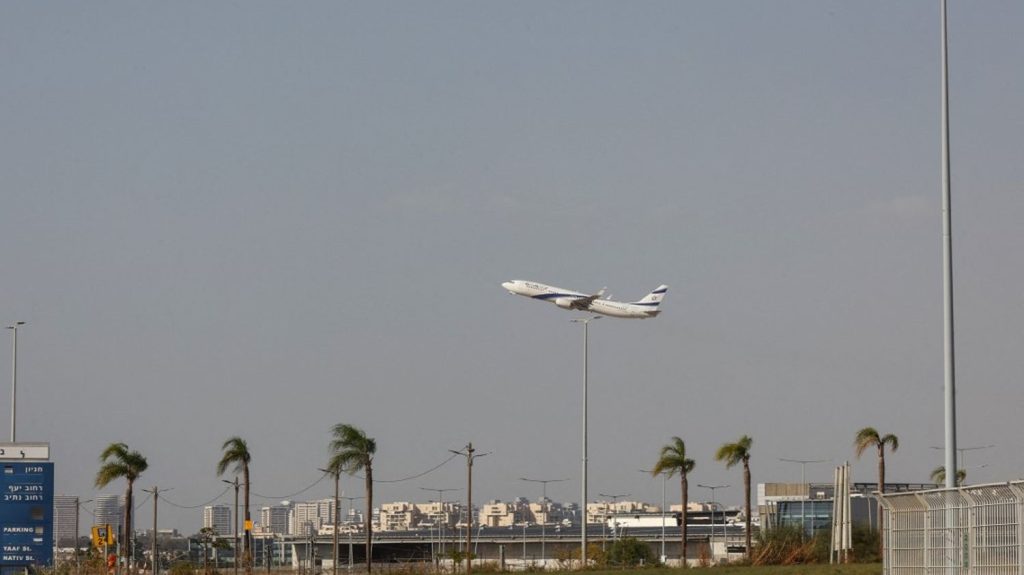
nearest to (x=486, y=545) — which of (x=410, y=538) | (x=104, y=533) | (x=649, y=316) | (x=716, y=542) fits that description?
(x=410, y=538)

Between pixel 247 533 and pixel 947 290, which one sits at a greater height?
pixel 947 290

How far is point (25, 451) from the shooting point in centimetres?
4669

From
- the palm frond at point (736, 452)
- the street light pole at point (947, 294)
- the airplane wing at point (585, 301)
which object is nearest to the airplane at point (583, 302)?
the airplane wing at point (585, 301)

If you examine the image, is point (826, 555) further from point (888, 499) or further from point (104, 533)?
point (888, 499)

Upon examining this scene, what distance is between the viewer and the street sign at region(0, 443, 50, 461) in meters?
46.3

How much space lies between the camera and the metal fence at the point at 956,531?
23.8 meters

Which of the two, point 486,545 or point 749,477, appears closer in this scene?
point 749,477

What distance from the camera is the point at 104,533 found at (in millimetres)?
48781

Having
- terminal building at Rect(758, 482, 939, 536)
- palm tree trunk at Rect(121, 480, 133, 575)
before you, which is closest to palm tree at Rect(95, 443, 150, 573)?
palm tree trunk at Rect(121, 480, 133, 575)

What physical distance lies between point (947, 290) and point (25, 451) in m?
29.3

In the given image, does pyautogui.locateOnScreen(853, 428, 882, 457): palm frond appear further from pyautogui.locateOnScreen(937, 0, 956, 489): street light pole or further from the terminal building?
pyautogui.locateOnScreen(937, 0, 956, 489): street light pole

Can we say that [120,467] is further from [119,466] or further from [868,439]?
[868,439]

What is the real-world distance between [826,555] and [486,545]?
107013 mm

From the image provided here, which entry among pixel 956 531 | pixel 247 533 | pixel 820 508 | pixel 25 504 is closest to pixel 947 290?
pixel 956 531
